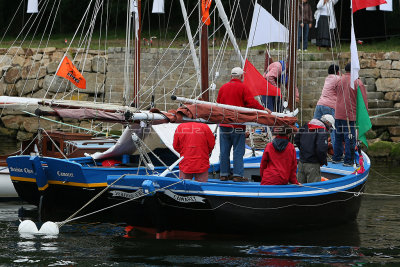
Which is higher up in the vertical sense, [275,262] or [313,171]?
[313,171]

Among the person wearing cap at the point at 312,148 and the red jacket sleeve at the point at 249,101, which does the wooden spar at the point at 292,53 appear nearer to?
the red jacket sleeve at the point at 249,101

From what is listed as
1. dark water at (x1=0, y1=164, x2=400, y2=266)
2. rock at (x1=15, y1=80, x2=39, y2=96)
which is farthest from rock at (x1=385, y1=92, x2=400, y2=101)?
rock at (x1=15, y1=80, x2=39, y2=96)

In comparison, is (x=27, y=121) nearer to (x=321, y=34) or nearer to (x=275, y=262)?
(x=321, y=34)

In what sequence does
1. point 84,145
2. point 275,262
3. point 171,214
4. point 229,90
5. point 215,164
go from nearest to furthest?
1. point 275,262
2. point 171,214
3. point 229,90
4. point 215,164
5. point 84,145

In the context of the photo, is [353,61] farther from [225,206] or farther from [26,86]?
[26,86]

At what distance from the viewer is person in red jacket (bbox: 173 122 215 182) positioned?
514 inches

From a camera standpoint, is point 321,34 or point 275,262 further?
point 321,34

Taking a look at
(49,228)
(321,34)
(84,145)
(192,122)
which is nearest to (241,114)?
(192,122)

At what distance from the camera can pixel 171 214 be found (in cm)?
1280

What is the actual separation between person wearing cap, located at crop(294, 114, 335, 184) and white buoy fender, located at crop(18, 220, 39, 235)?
13.2ft

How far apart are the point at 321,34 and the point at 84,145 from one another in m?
9.90

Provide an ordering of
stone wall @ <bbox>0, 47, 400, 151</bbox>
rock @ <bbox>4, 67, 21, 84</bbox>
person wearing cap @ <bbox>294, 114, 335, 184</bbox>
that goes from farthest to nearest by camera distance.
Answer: rock @ <bbox>4, 67, 21, 84</bbox>
stone wall @ <bbox>0, 47, 400, 151</bbox>
person wearing cap @ <bbox>294, 114, 335, 184</bbox>

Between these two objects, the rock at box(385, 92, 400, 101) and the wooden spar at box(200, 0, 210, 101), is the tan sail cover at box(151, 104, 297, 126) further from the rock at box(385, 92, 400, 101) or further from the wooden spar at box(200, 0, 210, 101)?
the rock at box(385, 92, 400, 101)

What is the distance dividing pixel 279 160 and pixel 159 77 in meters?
13.9
